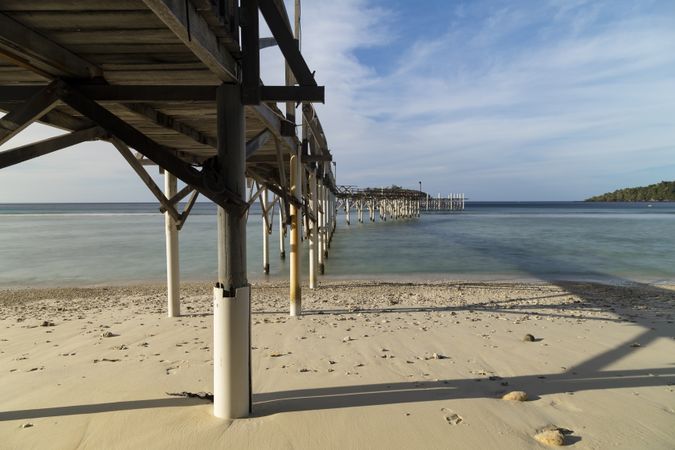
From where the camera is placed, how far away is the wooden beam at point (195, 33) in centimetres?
202

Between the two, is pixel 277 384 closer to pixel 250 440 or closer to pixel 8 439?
pixel 250 440

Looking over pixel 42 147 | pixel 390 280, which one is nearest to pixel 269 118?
pixel 42 147

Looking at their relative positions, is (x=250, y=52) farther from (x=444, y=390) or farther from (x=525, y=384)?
(x=525, y=384)

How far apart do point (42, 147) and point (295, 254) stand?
516 centimetres

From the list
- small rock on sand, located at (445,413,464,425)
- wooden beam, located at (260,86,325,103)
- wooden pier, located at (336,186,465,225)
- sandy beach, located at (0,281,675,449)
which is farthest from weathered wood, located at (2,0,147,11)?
wooden pier, located at (336,186,465,225)

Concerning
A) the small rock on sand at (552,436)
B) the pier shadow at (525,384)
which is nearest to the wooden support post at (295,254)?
the pier shadow at (525,384)

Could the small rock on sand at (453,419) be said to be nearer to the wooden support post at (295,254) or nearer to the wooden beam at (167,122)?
the wooden beam at (167,122)

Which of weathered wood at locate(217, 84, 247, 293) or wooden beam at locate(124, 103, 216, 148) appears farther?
wooden beam at locate(124, 103, 216, 148)

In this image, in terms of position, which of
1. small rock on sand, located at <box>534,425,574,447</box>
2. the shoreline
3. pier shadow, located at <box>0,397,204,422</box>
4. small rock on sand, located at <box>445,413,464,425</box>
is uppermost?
pier shadow, located at <box>0,397,204,422</box>

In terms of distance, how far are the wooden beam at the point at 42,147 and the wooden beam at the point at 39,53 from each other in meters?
0.42

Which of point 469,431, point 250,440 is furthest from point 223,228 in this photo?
point 469,431

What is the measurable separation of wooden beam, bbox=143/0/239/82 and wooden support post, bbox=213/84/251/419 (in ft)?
0.79

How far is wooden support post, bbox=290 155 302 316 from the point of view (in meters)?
7.75

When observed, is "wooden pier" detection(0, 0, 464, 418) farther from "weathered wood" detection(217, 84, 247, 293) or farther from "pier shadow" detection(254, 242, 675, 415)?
"pier shadow" detection(254, 242, 675, 415)
